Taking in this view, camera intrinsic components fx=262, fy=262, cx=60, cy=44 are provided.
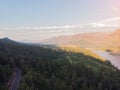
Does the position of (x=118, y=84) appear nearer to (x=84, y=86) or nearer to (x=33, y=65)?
(x=84, y=86)

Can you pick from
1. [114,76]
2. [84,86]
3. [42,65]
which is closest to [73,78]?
[84,86]

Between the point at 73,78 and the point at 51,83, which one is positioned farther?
the point at 73,78

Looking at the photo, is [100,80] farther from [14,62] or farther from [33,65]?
[14,62]

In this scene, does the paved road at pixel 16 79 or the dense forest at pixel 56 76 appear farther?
the dense forest at pixel 56 76

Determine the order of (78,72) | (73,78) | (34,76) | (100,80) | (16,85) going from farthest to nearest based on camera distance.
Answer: (78,72), (100,80), (73,78), (34,76), (16,85)

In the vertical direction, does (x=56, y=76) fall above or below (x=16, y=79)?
below

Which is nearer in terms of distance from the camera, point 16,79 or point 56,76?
point 16,79

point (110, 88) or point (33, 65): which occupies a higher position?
point (33, 65)

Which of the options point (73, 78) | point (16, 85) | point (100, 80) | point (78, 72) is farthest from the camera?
point (78, 72)

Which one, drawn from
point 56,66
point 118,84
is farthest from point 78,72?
point 118,84

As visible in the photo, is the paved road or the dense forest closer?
the paved road
